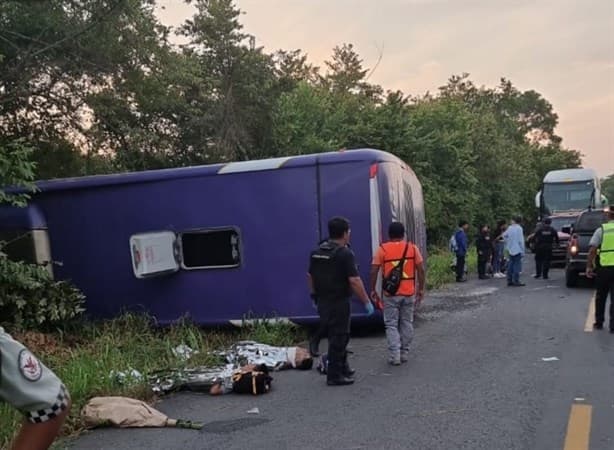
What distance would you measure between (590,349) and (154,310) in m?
5.96

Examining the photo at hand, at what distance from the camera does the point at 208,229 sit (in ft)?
33.9

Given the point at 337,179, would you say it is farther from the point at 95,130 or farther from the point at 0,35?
the point at 95,130

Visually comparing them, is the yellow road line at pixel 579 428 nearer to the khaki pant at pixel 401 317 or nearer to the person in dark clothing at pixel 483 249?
the khaki pant at pixel 401 317

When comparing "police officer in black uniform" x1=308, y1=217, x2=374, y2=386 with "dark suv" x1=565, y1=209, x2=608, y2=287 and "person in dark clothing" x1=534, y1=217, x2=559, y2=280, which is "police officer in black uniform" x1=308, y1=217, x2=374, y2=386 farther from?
"person in dark clothing" x1=534, y1=217, x2=559, y2=280

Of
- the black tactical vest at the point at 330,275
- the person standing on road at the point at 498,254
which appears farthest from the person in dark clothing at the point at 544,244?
the black tactical vest at the point at 330,275

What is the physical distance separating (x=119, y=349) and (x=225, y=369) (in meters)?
1.75

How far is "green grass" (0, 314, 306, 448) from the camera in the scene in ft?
21.7

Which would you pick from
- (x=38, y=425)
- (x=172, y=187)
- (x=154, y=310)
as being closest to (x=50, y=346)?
(x=154, y=310)

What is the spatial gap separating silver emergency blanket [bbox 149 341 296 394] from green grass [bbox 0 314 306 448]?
0.59ft

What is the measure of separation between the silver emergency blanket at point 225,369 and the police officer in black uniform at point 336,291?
97cm

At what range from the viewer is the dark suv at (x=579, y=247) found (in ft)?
52.7

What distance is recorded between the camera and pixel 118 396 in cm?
660

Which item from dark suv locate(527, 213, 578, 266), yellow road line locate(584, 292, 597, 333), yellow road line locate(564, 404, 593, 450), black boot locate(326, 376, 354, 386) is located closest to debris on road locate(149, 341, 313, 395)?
black boot locate(326, 376, 354, 386)

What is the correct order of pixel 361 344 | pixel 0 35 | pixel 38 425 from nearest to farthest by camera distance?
pixel 38 425 < pixel 361 344 < pixel 0 35
